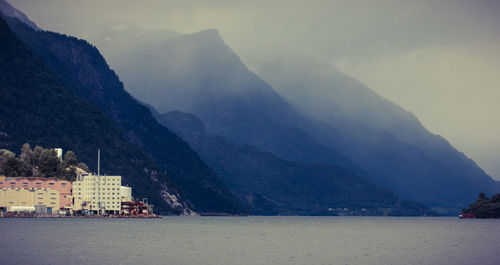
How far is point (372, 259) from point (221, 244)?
46.6 metres

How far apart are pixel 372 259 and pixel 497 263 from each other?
19341 millimetres

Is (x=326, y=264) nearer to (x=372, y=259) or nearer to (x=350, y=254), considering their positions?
(x=372, y=259)

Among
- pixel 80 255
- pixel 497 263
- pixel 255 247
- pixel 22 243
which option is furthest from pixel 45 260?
pixel 497 263

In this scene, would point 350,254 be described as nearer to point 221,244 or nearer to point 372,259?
point 372,259

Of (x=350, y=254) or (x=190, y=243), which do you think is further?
(x=190, y=243)

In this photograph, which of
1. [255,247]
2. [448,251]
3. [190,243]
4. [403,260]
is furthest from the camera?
[190,243]

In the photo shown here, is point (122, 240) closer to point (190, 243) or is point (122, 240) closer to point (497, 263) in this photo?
point (190, 243)

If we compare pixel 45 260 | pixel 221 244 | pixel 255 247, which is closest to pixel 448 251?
pixel 255 247

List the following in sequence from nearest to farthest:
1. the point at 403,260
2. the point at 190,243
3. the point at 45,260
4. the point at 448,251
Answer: the point at 45,260 → the point at 403,260 → the point at 448,251 → the point at 190,243

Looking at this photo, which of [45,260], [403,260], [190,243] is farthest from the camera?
[190,243]

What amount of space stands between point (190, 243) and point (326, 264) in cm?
5386

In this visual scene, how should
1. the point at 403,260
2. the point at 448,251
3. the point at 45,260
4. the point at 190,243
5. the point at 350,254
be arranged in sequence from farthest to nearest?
the point at 190,243, the point at 448,251, the point at 350,254, the point at 403,260, the point at 45,260

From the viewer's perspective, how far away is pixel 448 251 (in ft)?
465

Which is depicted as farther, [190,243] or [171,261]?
[190,243]
